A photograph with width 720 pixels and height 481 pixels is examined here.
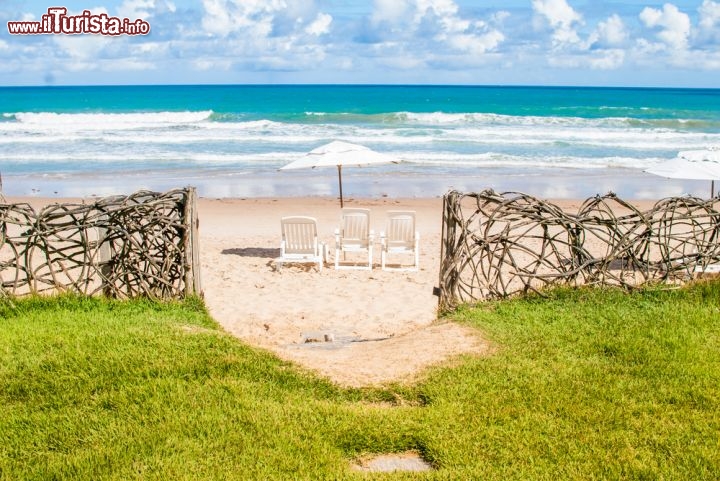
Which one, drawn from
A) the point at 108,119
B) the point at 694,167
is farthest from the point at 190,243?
the point at 108,119

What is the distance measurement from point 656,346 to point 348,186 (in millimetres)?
15170

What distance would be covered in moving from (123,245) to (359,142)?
1104 inches

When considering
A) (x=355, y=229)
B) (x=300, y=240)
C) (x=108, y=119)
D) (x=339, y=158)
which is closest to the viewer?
(x=300, y=240)

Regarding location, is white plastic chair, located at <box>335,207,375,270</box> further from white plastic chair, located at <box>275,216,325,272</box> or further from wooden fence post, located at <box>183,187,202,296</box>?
wooden fence post, located at <box>183,187,202,296</box>

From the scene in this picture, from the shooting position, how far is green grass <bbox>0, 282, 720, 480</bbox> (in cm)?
378

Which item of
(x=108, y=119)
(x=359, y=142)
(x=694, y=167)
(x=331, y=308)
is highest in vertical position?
(x=108, y=119)

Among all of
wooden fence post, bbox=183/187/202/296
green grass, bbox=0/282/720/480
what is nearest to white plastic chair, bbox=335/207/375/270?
wooden fence post, bbox=183/187/202/296

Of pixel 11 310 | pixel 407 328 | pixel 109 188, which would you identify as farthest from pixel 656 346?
pixel 109 188

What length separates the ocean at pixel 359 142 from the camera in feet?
66.4

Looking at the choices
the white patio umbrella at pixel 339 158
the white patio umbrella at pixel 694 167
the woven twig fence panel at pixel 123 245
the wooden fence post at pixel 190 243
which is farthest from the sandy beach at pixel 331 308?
the white patio umbrella at pixel 694 167

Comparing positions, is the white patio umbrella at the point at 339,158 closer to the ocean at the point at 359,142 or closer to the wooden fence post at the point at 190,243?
the wooden fence post at the point at 190,243

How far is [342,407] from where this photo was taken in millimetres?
4383

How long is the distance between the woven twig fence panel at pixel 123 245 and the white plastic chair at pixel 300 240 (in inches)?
165

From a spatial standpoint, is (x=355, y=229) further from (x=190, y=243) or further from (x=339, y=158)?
(x=190, y=243)
